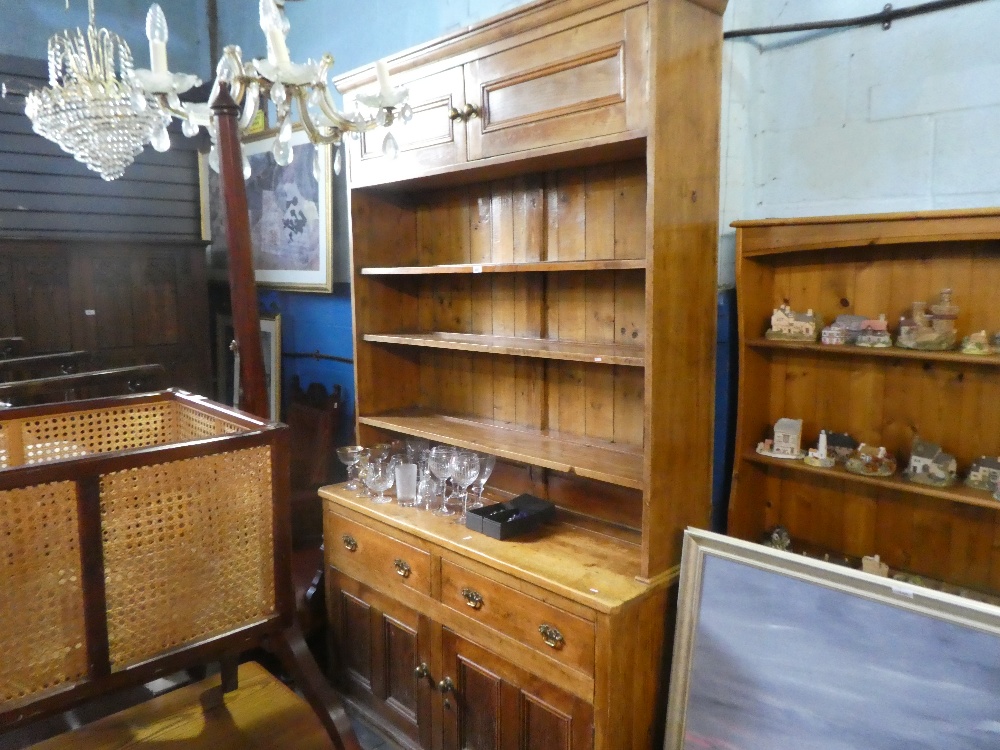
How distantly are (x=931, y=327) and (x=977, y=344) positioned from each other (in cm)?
10

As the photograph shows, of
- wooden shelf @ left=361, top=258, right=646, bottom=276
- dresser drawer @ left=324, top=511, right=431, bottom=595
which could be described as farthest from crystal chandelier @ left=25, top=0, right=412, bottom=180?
dresser drawer @ left=324, top=511, right=431, bottom=595

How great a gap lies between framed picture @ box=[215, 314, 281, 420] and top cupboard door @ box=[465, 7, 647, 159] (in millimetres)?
2002

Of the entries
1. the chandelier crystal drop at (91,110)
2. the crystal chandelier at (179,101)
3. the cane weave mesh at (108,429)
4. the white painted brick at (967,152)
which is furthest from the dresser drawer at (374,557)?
the white painted brick at (967,152)

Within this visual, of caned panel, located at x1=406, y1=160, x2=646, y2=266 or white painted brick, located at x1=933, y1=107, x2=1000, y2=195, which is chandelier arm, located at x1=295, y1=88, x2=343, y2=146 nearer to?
caned panel, located at x1=406, y1=160, x2=646, y2=266

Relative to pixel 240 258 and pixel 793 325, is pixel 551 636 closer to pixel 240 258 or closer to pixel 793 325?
pixel 793 325


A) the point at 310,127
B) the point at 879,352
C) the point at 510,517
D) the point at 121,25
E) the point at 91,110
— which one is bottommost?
the point at 510,517

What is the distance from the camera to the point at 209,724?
1.69 metres

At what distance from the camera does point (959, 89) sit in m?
1.72

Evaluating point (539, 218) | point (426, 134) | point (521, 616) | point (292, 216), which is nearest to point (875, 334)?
point (539, 218)

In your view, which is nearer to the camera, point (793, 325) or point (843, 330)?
point (843, 330)

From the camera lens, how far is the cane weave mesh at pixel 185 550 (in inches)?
48.0

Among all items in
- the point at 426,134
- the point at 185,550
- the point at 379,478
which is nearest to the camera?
the point at 185,550

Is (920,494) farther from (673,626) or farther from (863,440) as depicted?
(673,626)

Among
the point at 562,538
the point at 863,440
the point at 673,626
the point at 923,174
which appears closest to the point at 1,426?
the point at 562,538
